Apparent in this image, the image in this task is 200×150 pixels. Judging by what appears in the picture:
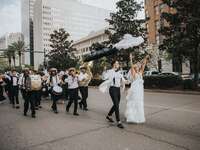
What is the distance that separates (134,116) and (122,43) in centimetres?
222

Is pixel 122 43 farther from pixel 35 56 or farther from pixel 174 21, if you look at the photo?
pixel 35 56

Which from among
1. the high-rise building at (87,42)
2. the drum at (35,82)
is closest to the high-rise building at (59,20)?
the high-rise building at (87,42)

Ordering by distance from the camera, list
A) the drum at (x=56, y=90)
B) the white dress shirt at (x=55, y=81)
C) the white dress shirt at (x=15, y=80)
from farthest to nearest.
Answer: the white dress shirt at (x=15, y=80)
the white dress shirt at (x=55, y=81)
the drum at (x=56, y=90)

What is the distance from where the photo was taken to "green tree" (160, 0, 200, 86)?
18078 millimetres

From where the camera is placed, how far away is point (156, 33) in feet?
156

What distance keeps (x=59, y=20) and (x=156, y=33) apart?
347 feet

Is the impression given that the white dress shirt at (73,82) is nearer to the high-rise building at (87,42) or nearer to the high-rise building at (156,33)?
the high-rise building at (156,33)

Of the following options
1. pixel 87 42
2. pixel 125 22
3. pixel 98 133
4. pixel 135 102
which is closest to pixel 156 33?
pixel 125 22

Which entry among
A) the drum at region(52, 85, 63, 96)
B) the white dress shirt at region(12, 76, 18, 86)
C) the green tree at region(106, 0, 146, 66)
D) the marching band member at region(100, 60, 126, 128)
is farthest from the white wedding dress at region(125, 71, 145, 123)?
the green tree at region(106, 0, 146, 66)

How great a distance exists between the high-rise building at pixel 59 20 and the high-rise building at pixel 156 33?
9625 centimetres

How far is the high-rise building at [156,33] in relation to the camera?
4096 cm

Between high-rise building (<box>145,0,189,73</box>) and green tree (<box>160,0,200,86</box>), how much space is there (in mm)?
20004

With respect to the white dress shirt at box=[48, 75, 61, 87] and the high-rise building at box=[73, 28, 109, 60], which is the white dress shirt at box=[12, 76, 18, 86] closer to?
the white dress shirt at box=[48, 75, 61, 87]

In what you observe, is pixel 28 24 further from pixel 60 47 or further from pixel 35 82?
pixel 35 82
